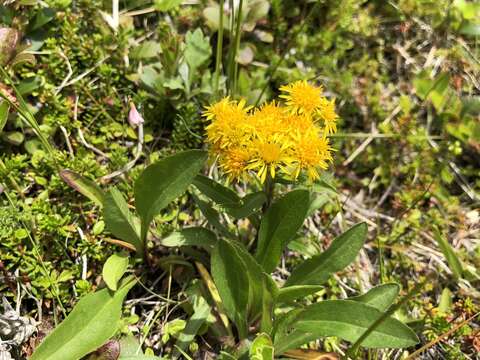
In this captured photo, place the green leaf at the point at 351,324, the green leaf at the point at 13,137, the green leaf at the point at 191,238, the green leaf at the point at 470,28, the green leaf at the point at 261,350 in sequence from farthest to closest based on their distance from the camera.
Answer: the green leaf at the point at 470,28 < the green leaf at the point at 13,137 < the green leaf at the point at 191,238 < the green leaf at the point at 351,324 < the green leaf at the point at 261,350

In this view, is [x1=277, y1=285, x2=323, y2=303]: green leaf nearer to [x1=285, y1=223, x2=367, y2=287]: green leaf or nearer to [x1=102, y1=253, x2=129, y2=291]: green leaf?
[x1=285, y1=223, x2=367, y2=287]: green leaf

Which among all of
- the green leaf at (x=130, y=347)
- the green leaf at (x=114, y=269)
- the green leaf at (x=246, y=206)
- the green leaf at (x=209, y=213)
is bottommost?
the green leaf at (x=130, y=347)

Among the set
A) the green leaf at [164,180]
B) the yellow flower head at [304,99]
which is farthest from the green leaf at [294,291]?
the yellow flower head at [304,99]

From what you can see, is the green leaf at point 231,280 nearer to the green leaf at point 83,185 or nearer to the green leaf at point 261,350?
the green leaf at point 261,350

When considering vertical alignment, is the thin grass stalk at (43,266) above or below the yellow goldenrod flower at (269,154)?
below

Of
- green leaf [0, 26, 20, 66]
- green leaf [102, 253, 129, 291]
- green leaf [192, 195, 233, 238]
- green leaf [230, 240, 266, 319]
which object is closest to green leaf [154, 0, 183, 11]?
green leaf [0, 26, 20, 66]

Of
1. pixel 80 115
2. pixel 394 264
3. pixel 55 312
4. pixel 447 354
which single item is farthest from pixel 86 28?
pixel 447 354

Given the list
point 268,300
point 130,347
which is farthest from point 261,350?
point 130,347
